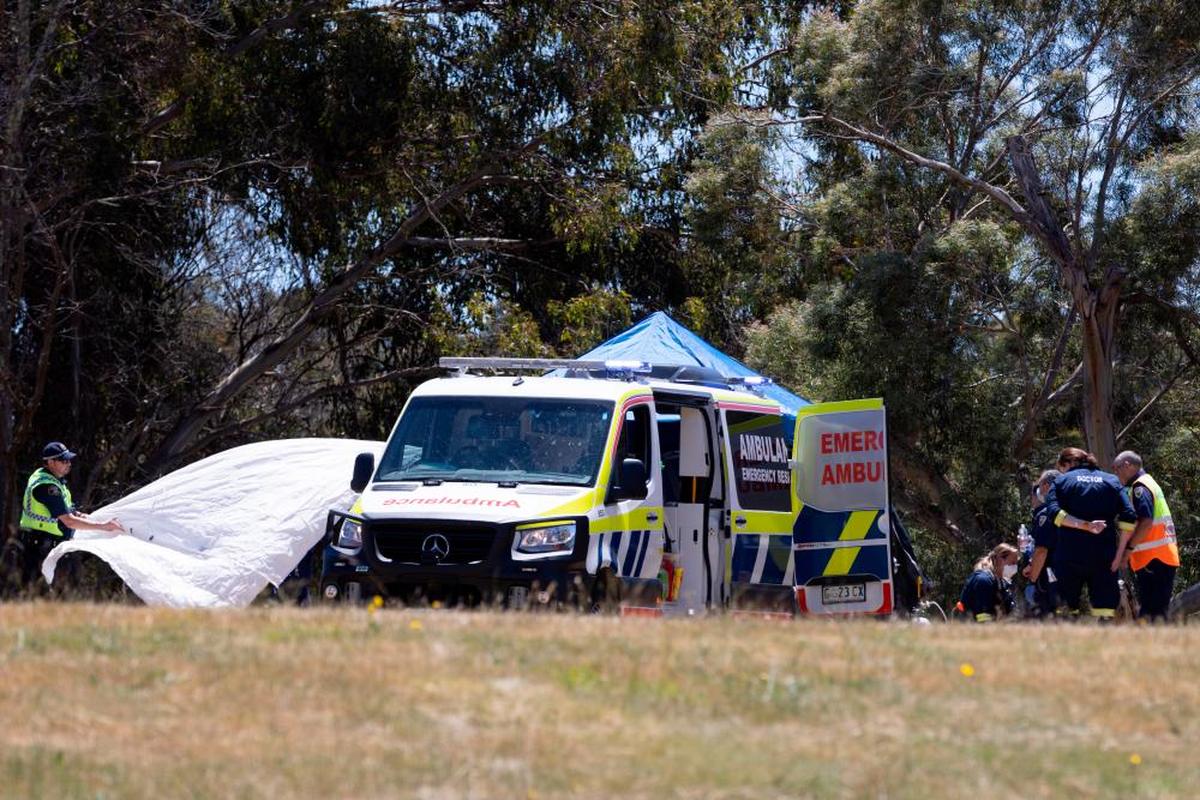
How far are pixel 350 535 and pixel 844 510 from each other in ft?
14.6

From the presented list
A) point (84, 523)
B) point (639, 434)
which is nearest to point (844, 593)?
point (639, 434)

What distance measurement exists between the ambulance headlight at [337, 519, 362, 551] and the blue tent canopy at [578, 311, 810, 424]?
205 inches

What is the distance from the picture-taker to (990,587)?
608 inches

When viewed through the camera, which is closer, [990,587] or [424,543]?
[424,543]

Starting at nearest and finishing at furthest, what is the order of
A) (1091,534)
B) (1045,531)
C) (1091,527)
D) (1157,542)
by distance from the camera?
1. (1091,527)
2. (1091,534)
3. (1157,542)
4. (1045,531)

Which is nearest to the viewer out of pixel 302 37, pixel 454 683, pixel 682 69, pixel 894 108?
pixel 454 683

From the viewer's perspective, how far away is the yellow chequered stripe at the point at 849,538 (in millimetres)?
14148

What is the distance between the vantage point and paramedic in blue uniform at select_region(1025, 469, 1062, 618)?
13.7m

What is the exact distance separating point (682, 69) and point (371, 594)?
50.9ft

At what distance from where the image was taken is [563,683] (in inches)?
292

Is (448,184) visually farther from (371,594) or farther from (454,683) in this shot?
(454,683)

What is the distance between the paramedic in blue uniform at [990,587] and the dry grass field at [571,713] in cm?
636

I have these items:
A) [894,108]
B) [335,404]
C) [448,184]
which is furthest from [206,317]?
[894,108]

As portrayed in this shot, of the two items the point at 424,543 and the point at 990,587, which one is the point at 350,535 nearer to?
the point at 424,543
